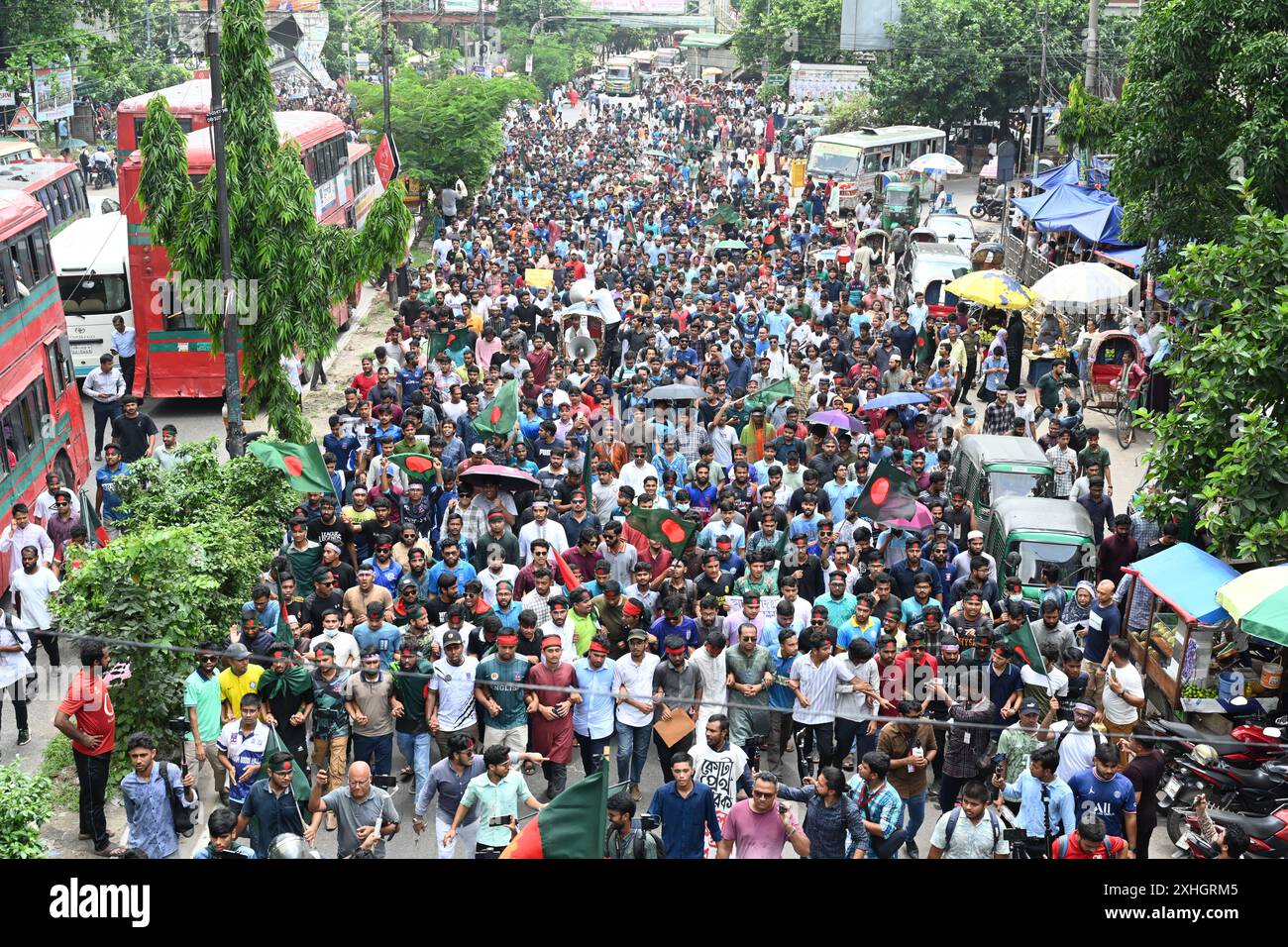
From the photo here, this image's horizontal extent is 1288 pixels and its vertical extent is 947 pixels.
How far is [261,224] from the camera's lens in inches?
611

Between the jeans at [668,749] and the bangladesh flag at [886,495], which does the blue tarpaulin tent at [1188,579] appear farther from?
the jeans at [668,749]

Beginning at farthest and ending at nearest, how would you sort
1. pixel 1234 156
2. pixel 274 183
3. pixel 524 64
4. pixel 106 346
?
pixel 524 64 < pixel 106 346 < pixel 1234 156 < pixel 274 183

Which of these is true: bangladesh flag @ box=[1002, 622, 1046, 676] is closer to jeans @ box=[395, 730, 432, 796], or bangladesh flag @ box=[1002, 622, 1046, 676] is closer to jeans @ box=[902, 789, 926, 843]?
jeans @ box=[902, 789, 926, 843]

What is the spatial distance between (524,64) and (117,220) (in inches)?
2131

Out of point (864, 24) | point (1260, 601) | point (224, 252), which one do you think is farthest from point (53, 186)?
point (864, 24)

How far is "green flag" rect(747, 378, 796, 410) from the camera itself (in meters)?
16.3

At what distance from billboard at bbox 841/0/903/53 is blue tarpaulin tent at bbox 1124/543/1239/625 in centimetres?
A: 4625

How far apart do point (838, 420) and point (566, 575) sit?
4.14 metres

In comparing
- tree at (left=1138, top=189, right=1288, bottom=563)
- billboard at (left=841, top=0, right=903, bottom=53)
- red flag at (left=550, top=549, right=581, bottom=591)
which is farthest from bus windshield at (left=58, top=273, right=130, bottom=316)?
billboard at (left=841, top=0, right=903, bottom=53)

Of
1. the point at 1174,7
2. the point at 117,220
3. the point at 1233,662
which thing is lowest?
the point at 1233,662

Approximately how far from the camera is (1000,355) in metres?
20.2

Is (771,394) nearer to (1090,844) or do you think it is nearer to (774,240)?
(1090,844)
